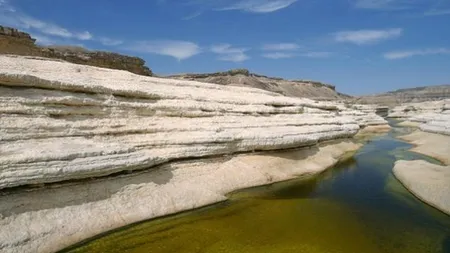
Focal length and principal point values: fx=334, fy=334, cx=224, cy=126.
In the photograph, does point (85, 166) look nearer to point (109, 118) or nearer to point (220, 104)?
point (109, 118)

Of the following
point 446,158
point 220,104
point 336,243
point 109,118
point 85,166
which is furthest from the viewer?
point 446,158

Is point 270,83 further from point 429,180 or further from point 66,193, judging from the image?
point 66,193

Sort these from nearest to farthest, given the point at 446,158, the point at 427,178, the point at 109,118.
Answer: the point at 109,118, the point at 427,178, the point at 446,158

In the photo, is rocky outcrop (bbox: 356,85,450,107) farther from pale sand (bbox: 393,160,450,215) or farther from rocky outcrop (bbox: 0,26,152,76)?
pale sand (bbox: 393,160,450,215)

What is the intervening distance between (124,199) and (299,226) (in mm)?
4643

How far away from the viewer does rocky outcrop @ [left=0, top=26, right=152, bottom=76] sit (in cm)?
1953

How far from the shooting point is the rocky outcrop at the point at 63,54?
19.5m

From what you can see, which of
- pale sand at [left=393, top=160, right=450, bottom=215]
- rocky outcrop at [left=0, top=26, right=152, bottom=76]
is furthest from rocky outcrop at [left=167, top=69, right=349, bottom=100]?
pale sand at [left=393, top=160, right=450, bottom=215]

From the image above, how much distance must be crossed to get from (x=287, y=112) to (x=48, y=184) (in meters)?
12.3

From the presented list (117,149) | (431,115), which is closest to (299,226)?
(117,149)

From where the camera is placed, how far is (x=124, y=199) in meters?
8.89

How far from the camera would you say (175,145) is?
11141mm

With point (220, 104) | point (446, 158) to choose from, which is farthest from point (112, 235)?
point (446, 158)

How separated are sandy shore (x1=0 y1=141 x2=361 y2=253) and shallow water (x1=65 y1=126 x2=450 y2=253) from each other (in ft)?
1.30
